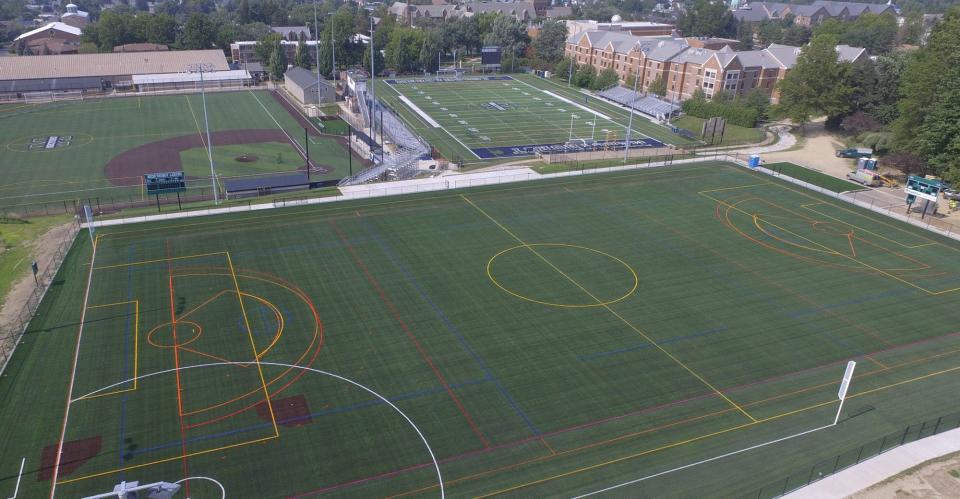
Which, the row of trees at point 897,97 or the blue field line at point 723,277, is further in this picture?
the row of trees at point 897,97

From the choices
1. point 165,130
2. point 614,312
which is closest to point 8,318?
point 614,312

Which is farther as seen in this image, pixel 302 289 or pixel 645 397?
pixel 302 289

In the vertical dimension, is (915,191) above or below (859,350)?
above

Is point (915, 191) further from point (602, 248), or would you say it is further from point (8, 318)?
point (8, 318)

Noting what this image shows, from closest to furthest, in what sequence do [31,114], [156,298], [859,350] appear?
[859,350]
[156,298]
[31,114]

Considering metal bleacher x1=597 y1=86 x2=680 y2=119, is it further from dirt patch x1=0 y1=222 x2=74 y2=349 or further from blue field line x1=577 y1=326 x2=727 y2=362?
dirt patch x1=0 y1=222 x2=74 y2=349

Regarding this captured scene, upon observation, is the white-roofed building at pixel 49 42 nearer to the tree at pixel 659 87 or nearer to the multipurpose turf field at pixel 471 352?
the multipurpose turf field at pixel 471 352

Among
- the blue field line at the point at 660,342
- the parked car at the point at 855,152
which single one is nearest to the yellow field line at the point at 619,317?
the blue field line at the point at 660,342
